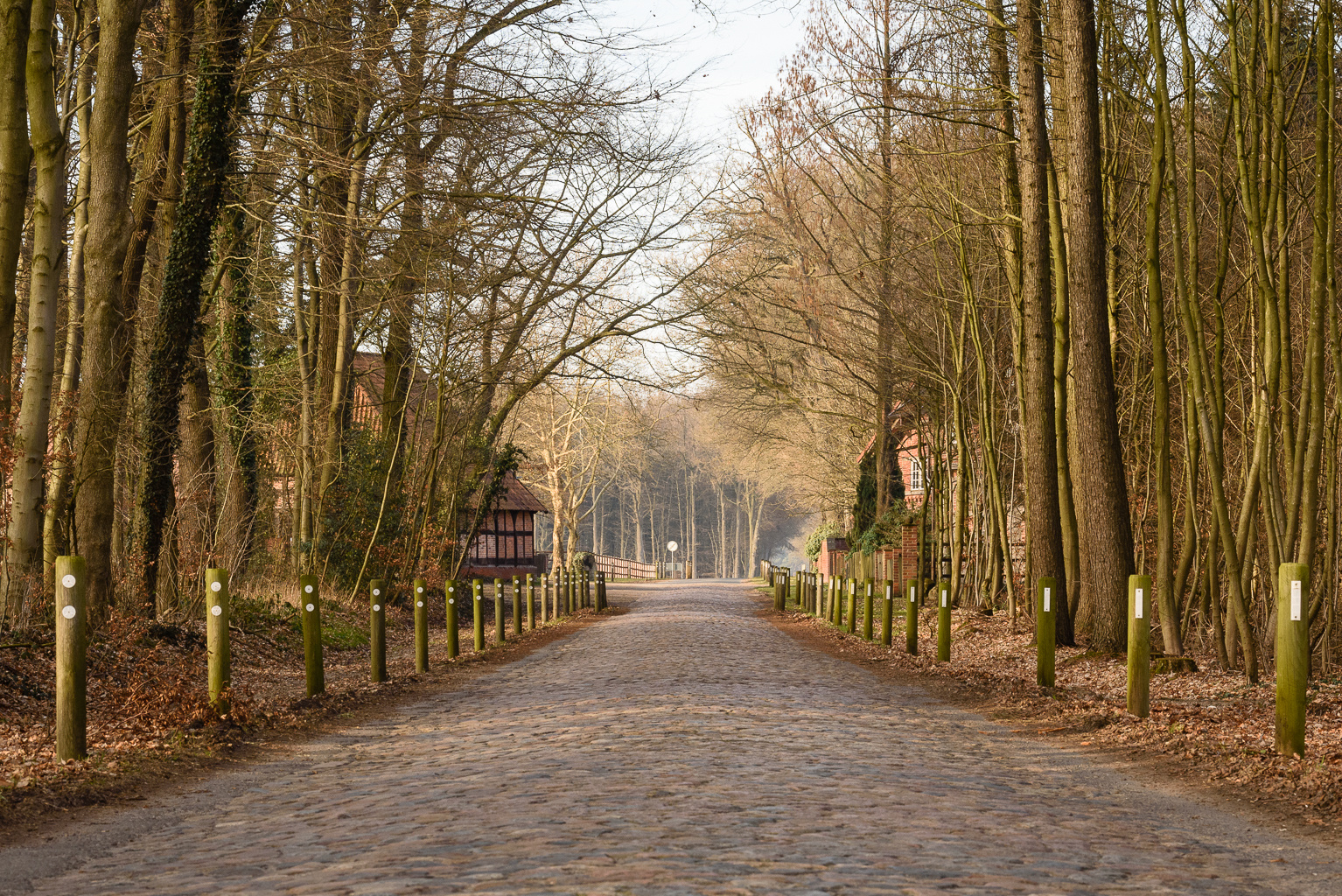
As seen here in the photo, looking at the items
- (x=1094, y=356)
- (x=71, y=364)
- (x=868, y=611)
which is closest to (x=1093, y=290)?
(x=1094, y=356)

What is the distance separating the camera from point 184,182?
1644cm

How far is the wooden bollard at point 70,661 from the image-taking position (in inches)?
324

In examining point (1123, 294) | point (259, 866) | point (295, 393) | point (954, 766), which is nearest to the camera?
point (259, 866)

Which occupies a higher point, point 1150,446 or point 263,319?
point 263,319

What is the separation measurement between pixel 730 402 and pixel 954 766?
79.1ft

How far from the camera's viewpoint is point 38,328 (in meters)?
11.4

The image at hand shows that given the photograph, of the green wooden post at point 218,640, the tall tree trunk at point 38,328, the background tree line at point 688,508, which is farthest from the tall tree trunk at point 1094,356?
the background tree line at point 688,508

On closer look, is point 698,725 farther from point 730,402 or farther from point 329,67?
point 730,402

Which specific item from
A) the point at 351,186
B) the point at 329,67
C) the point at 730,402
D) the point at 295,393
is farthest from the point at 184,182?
the point at 730,402

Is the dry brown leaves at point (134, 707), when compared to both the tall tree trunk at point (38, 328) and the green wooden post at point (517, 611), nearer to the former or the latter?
the tall tree trunk at point (38, 328)

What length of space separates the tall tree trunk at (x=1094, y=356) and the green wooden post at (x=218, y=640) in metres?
9.51

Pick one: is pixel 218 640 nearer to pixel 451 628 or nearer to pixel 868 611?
pixel 451 628

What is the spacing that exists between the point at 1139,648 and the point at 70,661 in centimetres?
763

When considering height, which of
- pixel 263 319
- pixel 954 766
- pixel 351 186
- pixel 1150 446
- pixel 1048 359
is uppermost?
pixel 351 186
